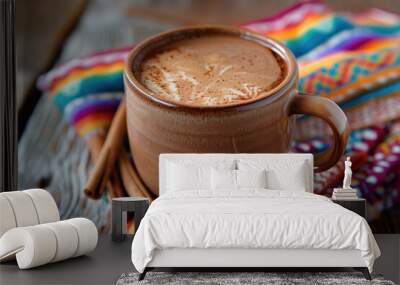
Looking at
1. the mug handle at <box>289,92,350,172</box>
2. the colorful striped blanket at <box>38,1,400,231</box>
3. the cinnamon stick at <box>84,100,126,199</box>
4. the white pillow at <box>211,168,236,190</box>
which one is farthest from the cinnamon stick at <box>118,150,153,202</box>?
the mug handle at <box>289,92,350,172</box>

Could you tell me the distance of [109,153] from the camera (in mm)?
5527

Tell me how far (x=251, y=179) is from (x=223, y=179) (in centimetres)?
20

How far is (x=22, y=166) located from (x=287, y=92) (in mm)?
2435

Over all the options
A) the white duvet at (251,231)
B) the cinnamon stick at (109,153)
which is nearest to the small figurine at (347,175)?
the white duvet at (251,231)

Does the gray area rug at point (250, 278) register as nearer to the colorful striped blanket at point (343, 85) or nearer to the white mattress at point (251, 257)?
the white mattress at point (251, 257)

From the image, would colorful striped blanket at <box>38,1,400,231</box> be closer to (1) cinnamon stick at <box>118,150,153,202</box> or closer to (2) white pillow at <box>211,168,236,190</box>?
(1) cinnamon stick at <box>118,150,153,202</box>

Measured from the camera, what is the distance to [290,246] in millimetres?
3738

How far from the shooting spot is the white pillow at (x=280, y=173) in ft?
16.2

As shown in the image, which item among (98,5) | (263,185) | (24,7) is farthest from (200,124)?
(24,7)

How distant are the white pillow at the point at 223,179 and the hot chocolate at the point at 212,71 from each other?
1.59 feet

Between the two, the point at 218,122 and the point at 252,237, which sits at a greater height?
the point at 218,122

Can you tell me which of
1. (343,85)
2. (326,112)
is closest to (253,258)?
(326,112)

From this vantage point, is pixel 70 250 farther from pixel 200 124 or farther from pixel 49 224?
pixel 200 124

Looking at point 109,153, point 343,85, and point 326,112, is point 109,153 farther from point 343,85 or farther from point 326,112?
point 343,85
